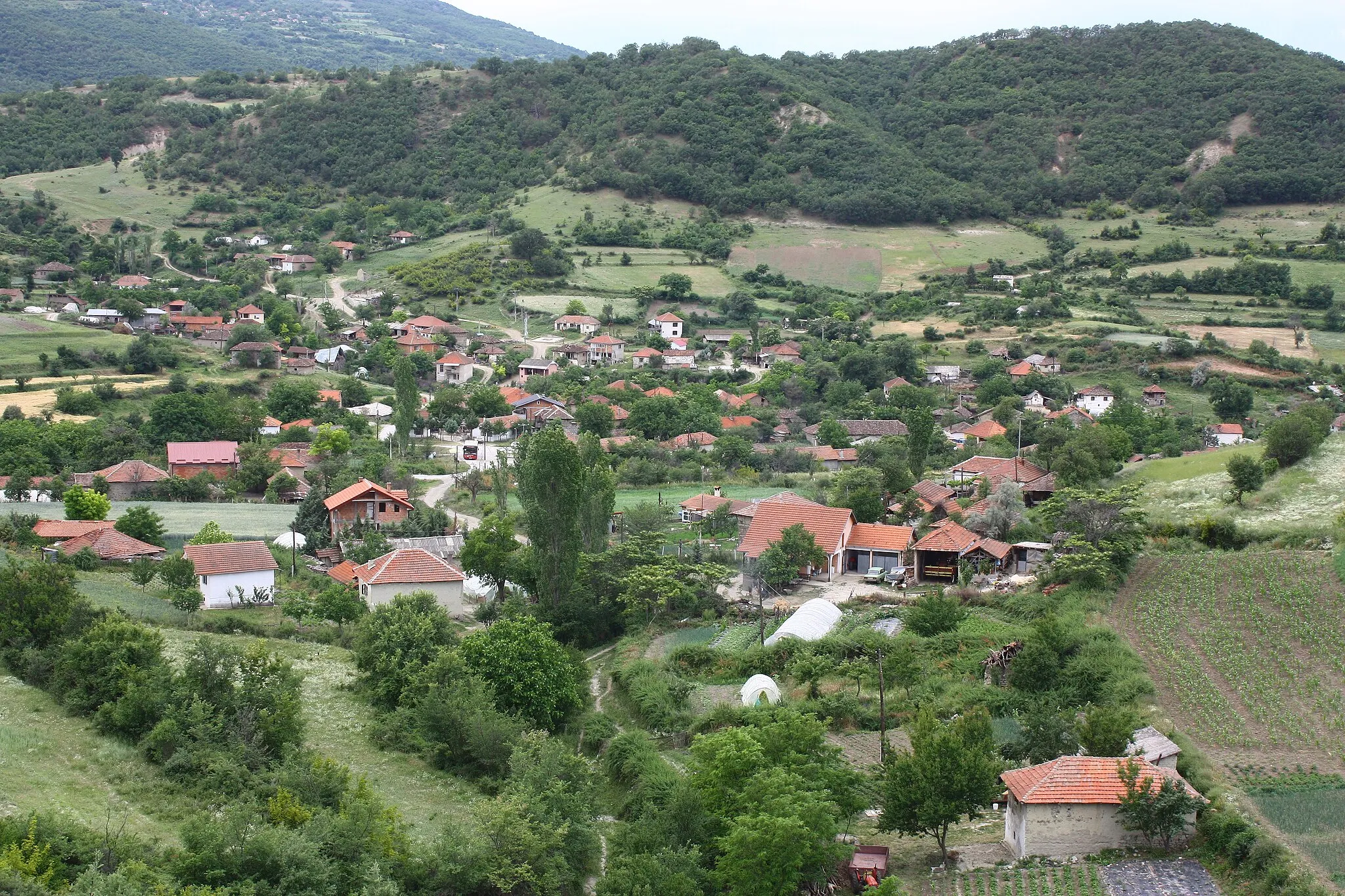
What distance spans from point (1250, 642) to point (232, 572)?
2089 cm

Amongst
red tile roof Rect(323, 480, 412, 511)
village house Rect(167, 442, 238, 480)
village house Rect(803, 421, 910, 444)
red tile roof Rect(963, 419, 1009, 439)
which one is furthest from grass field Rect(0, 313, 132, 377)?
red tile roof Rect(963, 419, 1009, 439)

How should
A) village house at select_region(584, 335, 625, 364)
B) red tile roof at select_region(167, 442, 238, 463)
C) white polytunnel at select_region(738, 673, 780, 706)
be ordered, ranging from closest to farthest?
1. white polytunnel at select_region(738, 673, 780, 706)
2. red tile roof at select_region(167, 442, 238, 463)
3. village house at select_region(584, 335, 625, 364)

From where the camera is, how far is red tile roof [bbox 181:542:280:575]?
27.7 meters

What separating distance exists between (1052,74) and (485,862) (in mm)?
106265

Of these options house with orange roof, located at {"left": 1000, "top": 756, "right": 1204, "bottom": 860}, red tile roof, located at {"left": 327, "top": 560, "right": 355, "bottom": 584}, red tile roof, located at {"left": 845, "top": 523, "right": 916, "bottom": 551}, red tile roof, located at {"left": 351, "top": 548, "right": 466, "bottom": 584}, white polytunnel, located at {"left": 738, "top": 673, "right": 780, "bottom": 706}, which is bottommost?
red tile roof, located at {"left": 327, "top": 560, "right": 355, "bottom": 584}

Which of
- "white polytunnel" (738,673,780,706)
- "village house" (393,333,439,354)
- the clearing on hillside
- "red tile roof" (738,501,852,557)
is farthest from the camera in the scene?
"village house" (393,333,439,354)

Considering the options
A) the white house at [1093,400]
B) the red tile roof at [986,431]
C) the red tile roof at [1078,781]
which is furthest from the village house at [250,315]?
the red tile roof at [1078,781]

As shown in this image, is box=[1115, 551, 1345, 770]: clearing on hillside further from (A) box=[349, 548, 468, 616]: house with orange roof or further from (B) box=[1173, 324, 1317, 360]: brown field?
(B) box=[1173, 324, 1317, 360]: brown field

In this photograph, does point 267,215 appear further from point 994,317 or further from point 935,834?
point 935,834

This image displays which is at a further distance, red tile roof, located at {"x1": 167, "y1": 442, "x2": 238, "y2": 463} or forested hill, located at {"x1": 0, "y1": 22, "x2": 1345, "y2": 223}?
forested hill, located at {"x1": 0, "y1": 22, "x2": 1345, "y2": 223}

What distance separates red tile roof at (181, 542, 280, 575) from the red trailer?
1682 centimetres

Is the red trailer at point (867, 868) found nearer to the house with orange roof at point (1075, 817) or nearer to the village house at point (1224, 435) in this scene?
the house with orange roof at point (1075, 817)

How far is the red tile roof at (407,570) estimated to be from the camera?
28500 mm

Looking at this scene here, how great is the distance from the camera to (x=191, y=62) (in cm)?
16575
